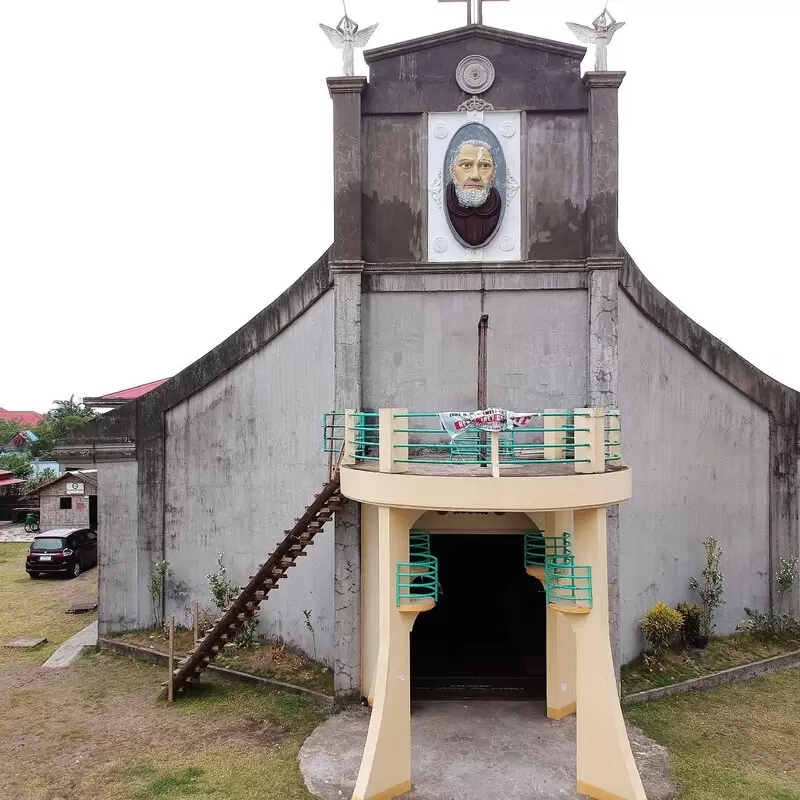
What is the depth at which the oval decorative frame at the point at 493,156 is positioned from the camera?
42.7ft

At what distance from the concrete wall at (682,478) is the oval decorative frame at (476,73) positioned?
16.5 feet

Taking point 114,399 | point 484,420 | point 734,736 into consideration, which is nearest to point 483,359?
point 484,420

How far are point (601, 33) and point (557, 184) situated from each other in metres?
2.91

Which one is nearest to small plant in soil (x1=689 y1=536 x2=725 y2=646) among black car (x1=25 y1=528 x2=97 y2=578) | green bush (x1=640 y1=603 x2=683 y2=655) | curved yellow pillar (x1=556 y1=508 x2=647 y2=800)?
green bush (x1=640 y1=603 x2=683 y2=655)

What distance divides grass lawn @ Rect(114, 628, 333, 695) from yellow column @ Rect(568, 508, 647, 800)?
17.3ft

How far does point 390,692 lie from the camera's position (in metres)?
9.67

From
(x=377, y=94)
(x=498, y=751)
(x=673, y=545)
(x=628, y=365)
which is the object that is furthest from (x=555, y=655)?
(x=377, y=94)

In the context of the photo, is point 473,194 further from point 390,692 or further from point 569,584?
point 390,692

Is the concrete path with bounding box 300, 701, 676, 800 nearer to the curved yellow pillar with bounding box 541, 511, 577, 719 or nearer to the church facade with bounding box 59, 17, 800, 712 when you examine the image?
the curved yellow pillar with bounding box 541, 511, 577, 719

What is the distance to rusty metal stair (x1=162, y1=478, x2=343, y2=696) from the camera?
40.2ft

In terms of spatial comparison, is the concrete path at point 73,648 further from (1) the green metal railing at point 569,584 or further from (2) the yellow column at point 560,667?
(1) the green metal railing at point 569,584

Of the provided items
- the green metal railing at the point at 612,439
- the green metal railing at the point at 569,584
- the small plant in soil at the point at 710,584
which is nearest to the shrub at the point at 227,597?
the green metal railing at the point at 569,584

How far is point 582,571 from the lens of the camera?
9711 mm

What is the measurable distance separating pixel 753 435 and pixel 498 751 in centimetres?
1006
